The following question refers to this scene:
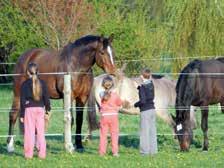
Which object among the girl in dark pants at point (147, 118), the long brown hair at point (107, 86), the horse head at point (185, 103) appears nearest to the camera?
the long brown hair at point (107, 86)

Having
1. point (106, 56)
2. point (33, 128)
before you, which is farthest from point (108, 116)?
point (106, 56)

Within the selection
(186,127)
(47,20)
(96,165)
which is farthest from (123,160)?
(47,20)

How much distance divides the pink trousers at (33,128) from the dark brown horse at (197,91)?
3229 millimetres

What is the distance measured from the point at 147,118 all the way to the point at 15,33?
23302 mm

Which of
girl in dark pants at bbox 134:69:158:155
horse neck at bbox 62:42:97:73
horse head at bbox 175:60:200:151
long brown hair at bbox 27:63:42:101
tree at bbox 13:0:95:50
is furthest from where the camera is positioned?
tree at bbox 13:0:95:50

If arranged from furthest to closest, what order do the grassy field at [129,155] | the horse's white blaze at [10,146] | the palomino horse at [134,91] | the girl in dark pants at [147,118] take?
the palomino horse at [134,91]
the horse's white blaze at [10,146]
the girl in dark pants at [147,118]
the grassy field at [129,155]

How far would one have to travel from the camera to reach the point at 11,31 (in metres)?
36.9

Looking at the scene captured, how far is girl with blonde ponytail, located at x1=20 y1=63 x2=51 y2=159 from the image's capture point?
13151mm

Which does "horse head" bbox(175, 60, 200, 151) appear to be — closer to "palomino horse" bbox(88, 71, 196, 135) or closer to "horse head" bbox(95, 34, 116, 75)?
"horse head" bbox(95, 34, 116, 75)

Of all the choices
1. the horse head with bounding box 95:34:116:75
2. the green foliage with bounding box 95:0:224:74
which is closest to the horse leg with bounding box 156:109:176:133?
the horse head with bounding box 95:34:116:75

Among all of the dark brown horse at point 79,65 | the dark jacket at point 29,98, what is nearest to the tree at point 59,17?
the dark brown horse at point 79,65

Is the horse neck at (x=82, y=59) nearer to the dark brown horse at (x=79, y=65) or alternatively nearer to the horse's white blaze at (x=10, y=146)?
→ the dark brown horse at (x=79, y=65)

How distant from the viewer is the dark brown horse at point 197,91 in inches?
608

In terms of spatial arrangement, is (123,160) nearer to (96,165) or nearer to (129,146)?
(96,165)
